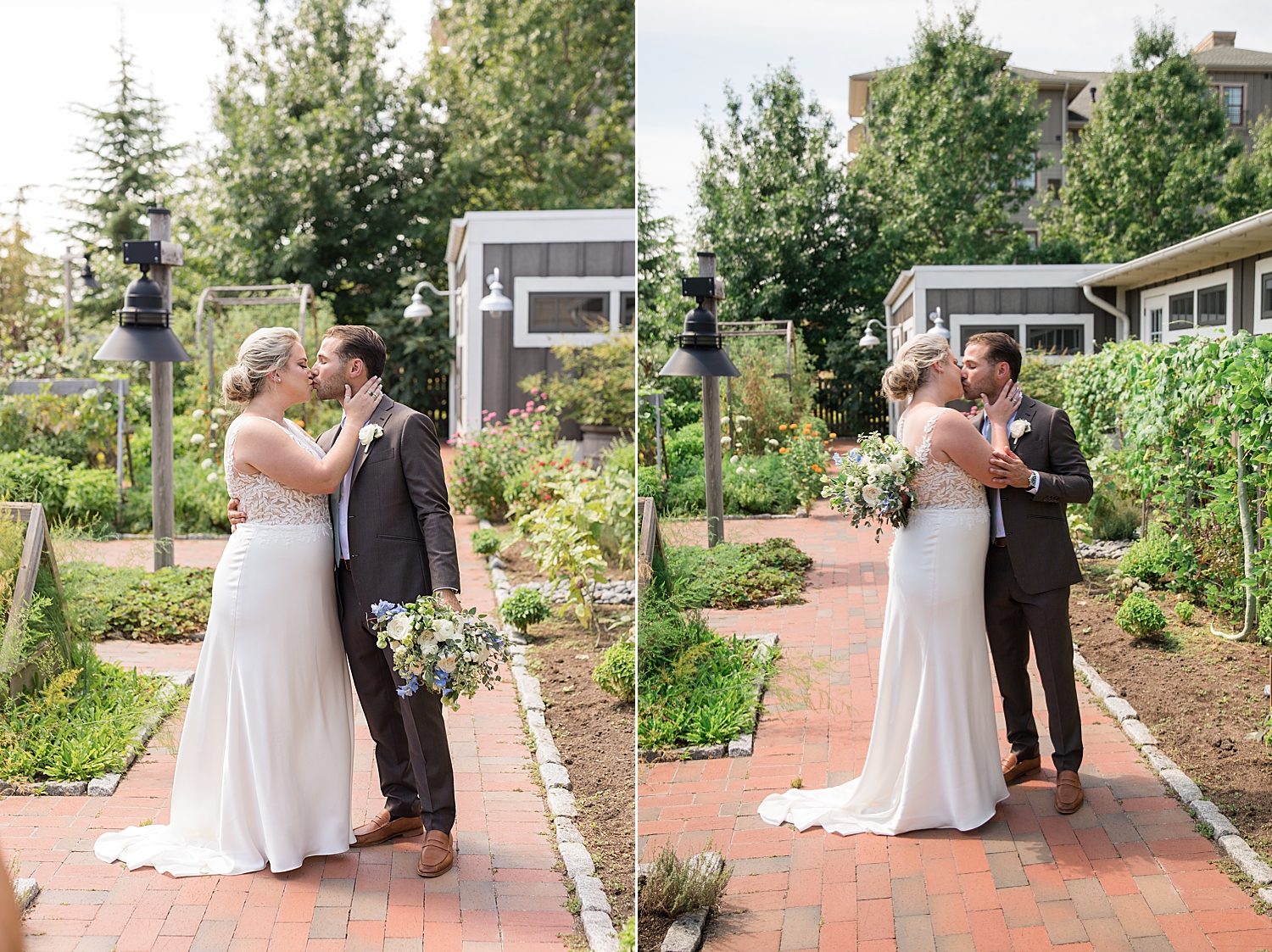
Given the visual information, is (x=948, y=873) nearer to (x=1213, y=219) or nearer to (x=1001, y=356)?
(x=1001, y=356)

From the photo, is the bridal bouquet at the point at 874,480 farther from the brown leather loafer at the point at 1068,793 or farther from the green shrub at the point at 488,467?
the green shrub at the point at 488,467

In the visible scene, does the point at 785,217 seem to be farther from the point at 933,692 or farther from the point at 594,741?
the point at 594,741

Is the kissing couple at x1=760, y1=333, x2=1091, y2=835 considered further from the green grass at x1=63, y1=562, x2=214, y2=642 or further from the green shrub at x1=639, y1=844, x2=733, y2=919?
the green grass at x1=63, y1=562, x2=214, y2=642

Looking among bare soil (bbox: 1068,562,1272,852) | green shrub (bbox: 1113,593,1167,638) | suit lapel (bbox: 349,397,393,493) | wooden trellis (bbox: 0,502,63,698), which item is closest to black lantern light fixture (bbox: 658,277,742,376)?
suit lapel (bbox: 349,397,393,493)

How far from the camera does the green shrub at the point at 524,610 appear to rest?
597 cm

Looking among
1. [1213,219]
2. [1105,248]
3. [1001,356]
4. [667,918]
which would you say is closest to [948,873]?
[667,918]

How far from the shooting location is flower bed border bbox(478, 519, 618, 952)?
3.01 metres

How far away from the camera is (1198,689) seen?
322 centimetres

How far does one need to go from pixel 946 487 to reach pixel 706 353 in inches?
35.0

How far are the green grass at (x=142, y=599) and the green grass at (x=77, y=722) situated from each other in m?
0.70

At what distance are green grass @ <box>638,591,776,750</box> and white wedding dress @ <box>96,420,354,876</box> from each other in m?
1.08

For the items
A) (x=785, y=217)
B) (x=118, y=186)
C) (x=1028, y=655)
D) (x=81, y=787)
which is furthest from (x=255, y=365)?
(x=118, y=186)

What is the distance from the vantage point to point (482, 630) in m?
3.12

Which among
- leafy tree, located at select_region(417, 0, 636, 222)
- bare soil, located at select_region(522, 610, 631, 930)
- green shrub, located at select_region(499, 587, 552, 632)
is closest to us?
bare soil, located at select_region(522, 610, 631, 930)
